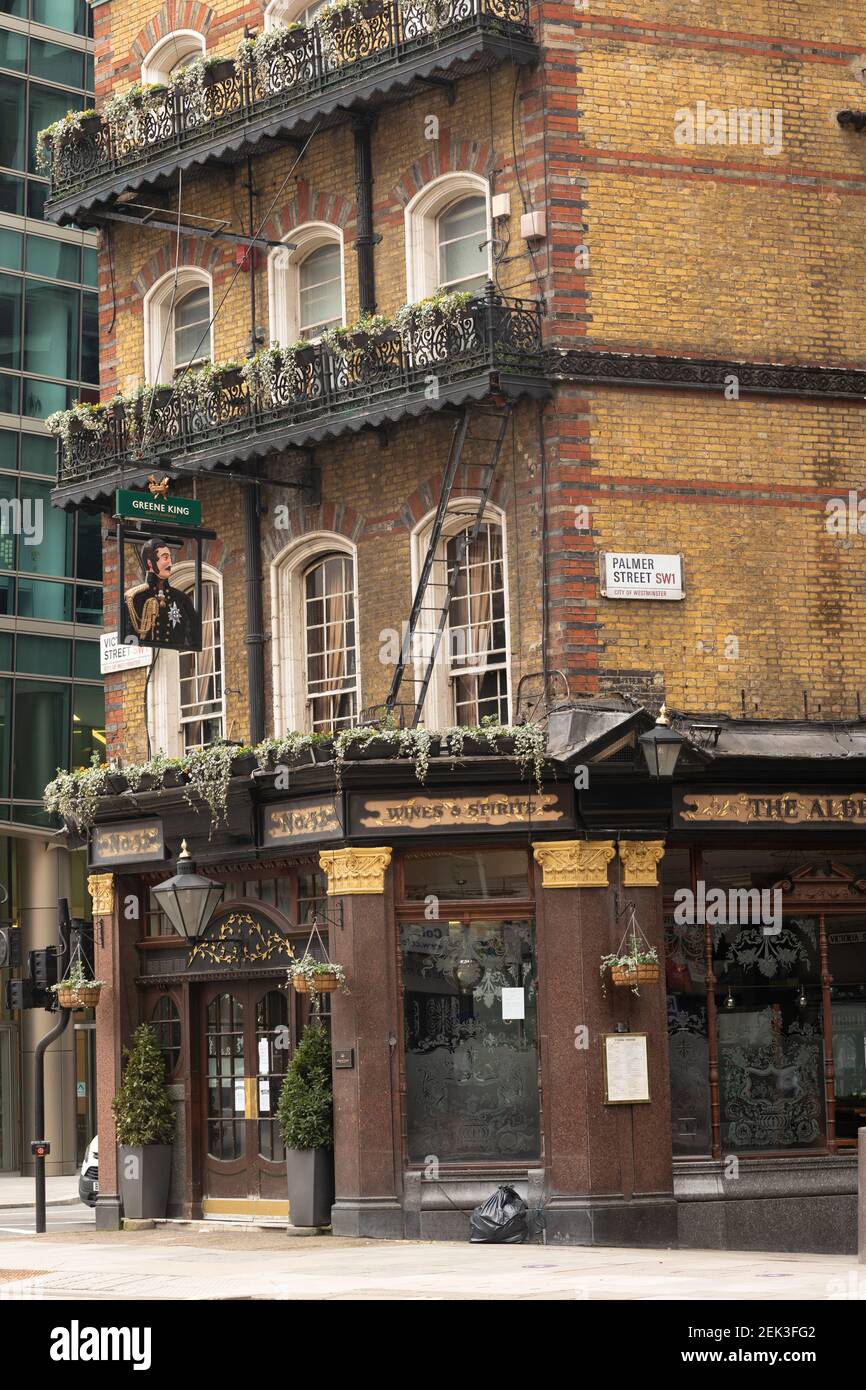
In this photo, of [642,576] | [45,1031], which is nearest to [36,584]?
[45,1031]

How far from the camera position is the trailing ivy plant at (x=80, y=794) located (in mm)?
23781

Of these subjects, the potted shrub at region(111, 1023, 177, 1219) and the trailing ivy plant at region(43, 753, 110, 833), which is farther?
the trailing ivy plant at region(43, 753, 110, 833)

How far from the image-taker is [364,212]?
22594mm

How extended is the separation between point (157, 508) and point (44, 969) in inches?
228

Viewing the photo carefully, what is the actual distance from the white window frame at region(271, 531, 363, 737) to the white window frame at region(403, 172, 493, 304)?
9.24 feet

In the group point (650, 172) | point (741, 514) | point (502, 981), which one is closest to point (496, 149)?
point (650, 172)

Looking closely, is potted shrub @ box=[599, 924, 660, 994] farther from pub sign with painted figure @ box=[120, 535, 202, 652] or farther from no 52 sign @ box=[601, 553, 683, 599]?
pub sign with painted figure @ box=[120, 535, 202, 652]

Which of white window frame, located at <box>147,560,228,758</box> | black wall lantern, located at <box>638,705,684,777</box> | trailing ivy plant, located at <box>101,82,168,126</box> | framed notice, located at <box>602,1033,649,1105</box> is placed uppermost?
trailing ivy plant, located at <box>101,82,168,126</box>

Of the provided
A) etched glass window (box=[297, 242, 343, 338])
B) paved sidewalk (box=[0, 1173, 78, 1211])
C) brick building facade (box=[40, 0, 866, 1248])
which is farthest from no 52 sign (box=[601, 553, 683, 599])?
paved sidewalk (box=[0, 1173, 78, 1211])

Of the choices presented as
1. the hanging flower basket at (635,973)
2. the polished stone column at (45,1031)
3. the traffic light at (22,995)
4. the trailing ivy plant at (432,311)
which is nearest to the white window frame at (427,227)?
the trailing ivy plant at (432,311)

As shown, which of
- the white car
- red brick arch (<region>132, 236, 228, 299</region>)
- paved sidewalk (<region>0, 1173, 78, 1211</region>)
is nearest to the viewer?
red brick arch (<region>132, 236, 228, 299</region>)

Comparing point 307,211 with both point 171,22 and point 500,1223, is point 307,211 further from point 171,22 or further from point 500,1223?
point 500,1223

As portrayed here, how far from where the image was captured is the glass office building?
3975cm

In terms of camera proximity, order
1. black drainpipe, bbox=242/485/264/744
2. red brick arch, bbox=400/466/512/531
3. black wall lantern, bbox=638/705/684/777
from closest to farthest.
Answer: black wall lantern, bbox=638/705/684/777 → red brick arch, bbox=400/466/512/531 → black drainpipe, bbox=242/485/264/744
